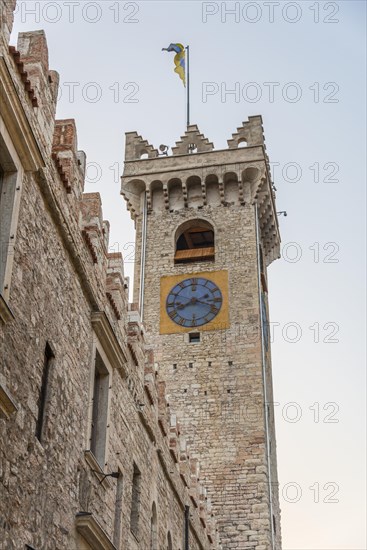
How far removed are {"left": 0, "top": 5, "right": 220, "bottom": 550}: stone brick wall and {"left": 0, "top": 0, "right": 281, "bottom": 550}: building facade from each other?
0.02 meters

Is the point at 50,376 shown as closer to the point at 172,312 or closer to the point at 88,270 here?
the point at 88,270

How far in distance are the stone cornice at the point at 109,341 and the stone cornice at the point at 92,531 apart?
7.87 ft

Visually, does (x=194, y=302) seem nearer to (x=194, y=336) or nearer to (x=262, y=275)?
(x=194, y=336)

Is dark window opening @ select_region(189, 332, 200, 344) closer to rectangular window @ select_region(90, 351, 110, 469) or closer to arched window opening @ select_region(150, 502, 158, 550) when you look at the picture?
arched window opening @ select_region(150, 502, 158, 550)

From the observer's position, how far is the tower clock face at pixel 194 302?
86.3ft

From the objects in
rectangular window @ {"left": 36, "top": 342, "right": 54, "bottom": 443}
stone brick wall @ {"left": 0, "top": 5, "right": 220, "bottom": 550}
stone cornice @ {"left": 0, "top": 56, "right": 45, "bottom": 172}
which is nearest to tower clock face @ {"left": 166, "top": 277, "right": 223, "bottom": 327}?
stone brick wall @ {"left": 0, "top": 5, "right": 220, "bottom": 550}

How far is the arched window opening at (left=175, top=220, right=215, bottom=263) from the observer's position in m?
27.8

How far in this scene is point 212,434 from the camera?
24.2m

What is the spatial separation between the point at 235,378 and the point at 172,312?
9.93 ft

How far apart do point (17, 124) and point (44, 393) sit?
2.62m

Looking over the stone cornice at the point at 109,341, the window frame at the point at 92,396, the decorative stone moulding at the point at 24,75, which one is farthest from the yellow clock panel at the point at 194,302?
the decorative stone moulding at the point at 24,75

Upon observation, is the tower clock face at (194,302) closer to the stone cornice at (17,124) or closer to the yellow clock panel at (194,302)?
the yellow clock panel at (194,302)

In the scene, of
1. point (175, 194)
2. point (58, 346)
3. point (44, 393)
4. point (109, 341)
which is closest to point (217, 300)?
point (175, 194)

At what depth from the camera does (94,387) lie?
10875mm
